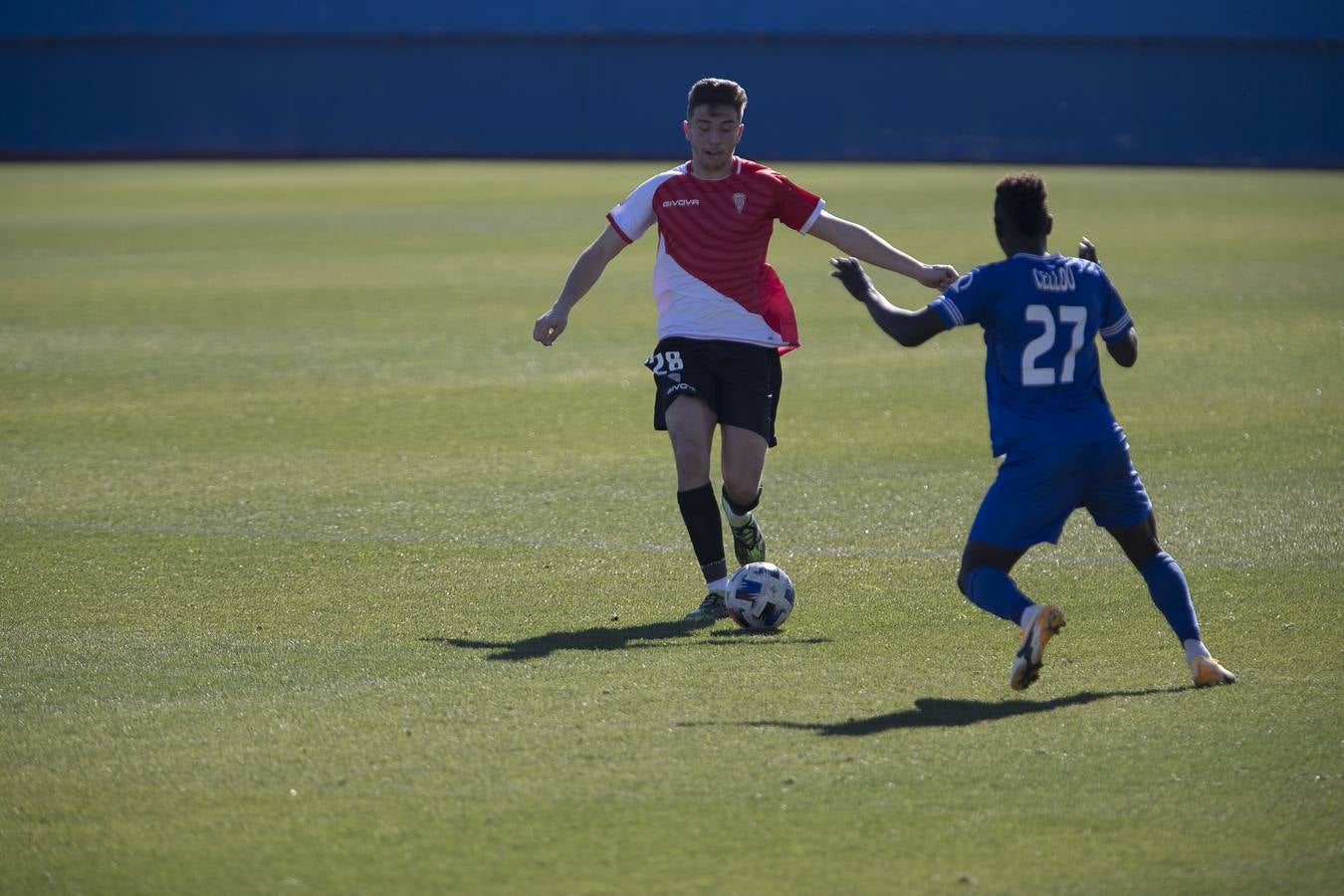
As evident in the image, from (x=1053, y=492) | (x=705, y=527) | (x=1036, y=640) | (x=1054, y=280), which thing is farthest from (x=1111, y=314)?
(x=705, y=527)

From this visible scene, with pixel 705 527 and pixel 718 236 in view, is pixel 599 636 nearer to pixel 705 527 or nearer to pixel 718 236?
pixel 705 527

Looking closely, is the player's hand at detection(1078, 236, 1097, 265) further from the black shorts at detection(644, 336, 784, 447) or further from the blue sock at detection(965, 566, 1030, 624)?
the black shorts at detection(644, 336, 784, 447)

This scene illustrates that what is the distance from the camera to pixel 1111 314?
5777 mm

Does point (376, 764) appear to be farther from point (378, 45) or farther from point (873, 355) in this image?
point (378, 45)

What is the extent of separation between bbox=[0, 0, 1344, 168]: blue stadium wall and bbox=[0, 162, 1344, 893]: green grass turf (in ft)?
97.3

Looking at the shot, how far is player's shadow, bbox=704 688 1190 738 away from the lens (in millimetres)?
5273

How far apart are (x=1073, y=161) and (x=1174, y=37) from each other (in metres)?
3.94

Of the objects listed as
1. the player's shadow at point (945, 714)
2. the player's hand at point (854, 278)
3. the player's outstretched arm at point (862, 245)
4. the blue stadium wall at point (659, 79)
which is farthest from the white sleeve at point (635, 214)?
the blue stadium wall at point (659, 79)

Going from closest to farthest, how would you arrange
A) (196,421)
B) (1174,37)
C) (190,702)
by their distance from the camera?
(190,702) < (196,421) < (1174,37)

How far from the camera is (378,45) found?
47562mm

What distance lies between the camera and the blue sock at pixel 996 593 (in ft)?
18.0

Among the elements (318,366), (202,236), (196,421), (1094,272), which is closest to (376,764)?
(1094,272)

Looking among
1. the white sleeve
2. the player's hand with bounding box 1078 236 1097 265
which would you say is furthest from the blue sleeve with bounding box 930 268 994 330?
the white sleeve

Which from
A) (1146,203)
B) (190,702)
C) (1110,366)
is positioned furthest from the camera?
(1146,203)
